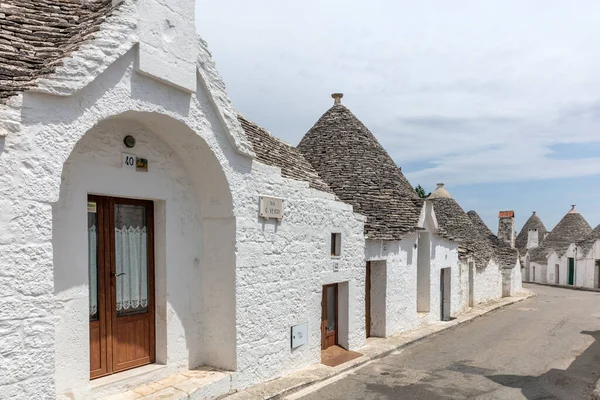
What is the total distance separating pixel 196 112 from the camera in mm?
6156

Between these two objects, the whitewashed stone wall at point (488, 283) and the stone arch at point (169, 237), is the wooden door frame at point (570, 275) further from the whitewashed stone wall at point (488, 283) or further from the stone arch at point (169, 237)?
the stone arch at point (169, 237)

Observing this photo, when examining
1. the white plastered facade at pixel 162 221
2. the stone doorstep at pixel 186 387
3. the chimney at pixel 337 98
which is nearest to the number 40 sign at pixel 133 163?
the white plastered facade at pixel 162 221

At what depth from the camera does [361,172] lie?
13.4 m

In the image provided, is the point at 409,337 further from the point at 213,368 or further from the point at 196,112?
the point at 196,112

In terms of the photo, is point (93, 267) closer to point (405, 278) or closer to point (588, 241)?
point (405, 278)

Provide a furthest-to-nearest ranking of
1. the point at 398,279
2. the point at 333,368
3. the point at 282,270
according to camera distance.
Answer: the point at 398,279, the point at 333,368, the point at 282,270

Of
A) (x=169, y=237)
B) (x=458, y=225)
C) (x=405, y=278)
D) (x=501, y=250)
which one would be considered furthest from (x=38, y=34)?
(x=501, y=250)

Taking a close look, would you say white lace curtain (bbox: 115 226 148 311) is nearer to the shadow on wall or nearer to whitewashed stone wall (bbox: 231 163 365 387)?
whitewashed stone wall (bbox: 231 163 365 387)

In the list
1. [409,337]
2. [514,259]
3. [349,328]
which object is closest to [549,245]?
[514,259]

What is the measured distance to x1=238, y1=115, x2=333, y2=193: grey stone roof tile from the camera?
8.20m

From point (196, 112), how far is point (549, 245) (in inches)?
1423

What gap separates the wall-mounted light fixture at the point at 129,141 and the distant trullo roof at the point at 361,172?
6.71 meters

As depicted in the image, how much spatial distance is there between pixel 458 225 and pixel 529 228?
24.0 meters

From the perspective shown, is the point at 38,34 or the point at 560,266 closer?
the point at 38,34
